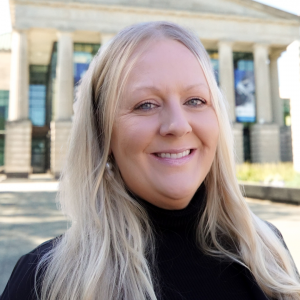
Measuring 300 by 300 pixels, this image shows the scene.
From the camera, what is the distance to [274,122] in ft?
131

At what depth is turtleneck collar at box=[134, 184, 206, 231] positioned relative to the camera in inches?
67.2

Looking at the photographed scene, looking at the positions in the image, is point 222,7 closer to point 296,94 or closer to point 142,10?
point 142,10

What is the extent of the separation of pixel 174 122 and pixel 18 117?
3376 cm

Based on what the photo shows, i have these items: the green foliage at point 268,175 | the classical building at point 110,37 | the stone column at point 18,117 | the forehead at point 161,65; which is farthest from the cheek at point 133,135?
the stone column at point 18,117

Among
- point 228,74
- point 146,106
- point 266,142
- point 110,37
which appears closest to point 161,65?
point 146,106

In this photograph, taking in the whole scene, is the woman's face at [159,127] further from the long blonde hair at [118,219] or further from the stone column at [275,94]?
the stone column at [275,94]

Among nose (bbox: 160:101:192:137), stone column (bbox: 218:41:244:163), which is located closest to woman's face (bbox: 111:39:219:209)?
nose (bbox: 160:101:192:137)

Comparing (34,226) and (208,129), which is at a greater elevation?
(208,129)

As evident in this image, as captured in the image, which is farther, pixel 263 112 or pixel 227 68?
pixel 263 112

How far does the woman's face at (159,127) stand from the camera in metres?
1.61

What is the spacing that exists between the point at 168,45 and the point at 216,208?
3.15 feet

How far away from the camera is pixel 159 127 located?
1.62 meters

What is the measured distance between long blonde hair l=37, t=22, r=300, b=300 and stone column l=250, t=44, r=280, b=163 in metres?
37.0

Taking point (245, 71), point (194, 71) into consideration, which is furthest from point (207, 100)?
point (245, 71)
